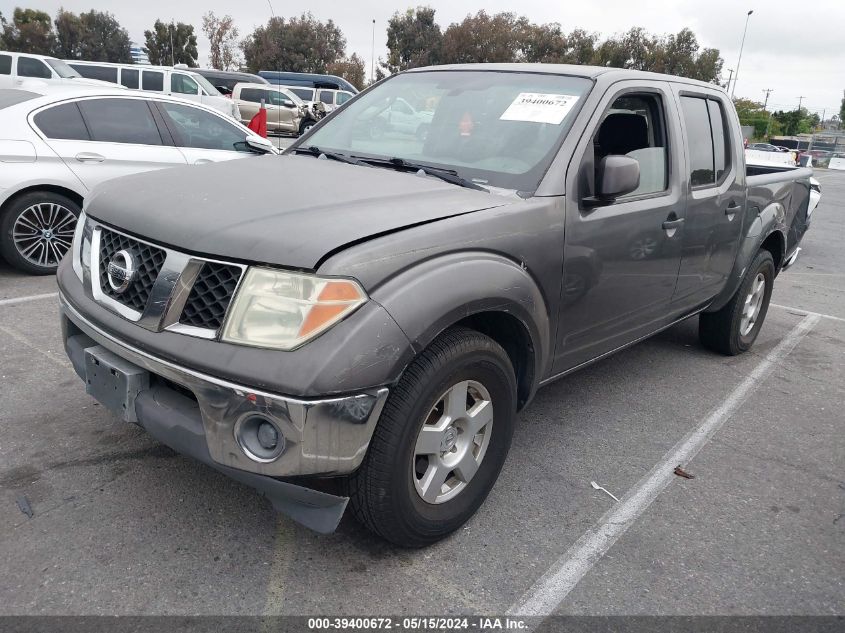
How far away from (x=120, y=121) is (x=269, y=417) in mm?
5308

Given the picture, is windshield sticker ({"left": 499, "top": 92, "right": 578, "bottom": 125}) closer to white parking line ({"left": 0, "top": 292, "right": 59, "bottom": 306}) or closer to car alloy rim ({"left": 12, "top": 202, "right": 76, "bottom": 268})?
white parking line ({"left": 0, "top": 292, "right": 59, "bottom": 306})

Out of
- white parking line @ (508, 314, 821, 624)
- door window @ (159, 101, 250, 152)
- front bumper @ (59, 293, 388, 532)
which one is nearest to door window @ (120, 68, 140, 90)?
door window @ (159, 101, 250, 152)

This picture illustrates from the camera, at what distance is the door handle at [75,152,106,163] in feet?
19.7

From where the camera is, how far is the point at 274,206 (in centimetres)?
243

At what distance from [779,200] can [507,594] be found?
3.91 m

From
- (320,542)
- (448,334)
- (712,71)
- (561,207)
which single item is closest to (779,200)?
(561,207)

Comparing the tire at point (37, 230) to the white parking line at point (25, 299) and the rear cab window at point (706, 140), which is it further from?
the rear cab window at point (706, 140)

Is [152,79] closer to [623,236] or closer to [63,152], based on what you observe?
[63,152]

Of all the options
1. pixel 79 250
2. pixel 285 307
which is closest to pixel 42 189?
pixel 79 250

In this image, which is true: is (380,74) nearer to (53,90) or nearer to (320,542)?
(53,90)

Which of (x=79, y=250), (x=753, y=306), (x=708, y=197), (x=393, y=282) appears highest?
(x=708, y=197)

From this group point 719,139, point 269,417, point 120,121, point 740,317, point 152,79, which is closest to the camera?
point 269,417

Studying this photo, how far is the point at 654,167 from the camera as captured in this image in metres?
3.61

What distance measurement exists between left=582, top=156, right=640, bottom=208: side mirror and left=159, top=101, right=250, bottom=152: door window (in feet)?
14.4
